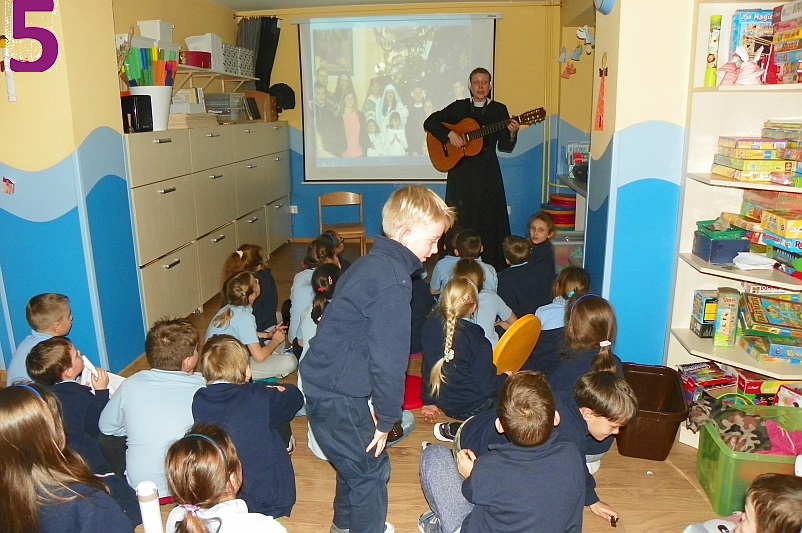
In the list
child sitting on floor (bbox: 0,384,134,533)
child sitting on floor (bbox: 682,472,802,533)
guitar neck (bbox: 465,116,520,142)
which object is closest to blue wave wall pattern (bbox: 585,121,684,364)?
child sitting on floor (bbox: 682,472,802,533)

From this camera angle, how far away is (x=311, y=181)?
714 cm

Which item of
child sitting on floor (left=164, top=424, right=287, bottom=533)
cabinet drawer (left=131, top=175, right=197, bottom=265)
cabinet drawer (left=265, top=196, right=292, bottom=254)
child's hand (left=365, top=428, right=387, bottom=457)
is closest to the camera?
child sitting on floor (left=164, top=424, right=287, bottom=533)

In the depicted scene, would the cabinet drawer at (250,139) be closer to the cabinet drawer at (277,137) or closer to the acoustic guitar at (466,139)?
the cabinet drawer at (277,137)

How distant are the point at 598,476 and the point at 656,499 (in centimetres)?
24

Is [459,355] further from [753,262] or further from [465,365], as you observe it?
[753,262]

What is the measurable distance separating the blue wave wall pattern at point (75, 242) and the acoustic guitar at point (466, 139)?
2.65 meters

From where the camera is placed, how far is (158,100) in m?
3.96

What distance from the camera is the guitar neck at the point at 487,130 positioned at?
504cm

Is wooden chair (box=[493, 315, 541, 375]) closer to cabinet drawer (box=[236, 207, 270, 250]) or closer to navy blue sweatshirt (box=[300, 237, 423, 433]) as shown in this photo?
navy blue sweatshirt (box=[300, 237, 423, 433])

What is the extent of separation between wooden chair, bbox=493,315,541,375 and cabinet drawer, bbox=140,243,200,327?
227 centimetres

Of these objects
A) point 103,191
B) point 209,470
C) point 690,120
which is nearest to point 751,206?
point 690,120

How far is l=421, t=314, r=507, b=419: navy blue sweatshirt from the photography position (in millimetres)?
2736

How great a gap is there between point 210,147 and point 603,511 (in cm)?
379

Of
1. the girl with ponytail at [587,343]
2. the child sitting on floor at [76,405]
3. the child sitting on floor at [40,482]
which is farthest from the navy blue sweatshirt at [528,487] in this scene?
the child sitting on floor at [76,405]
